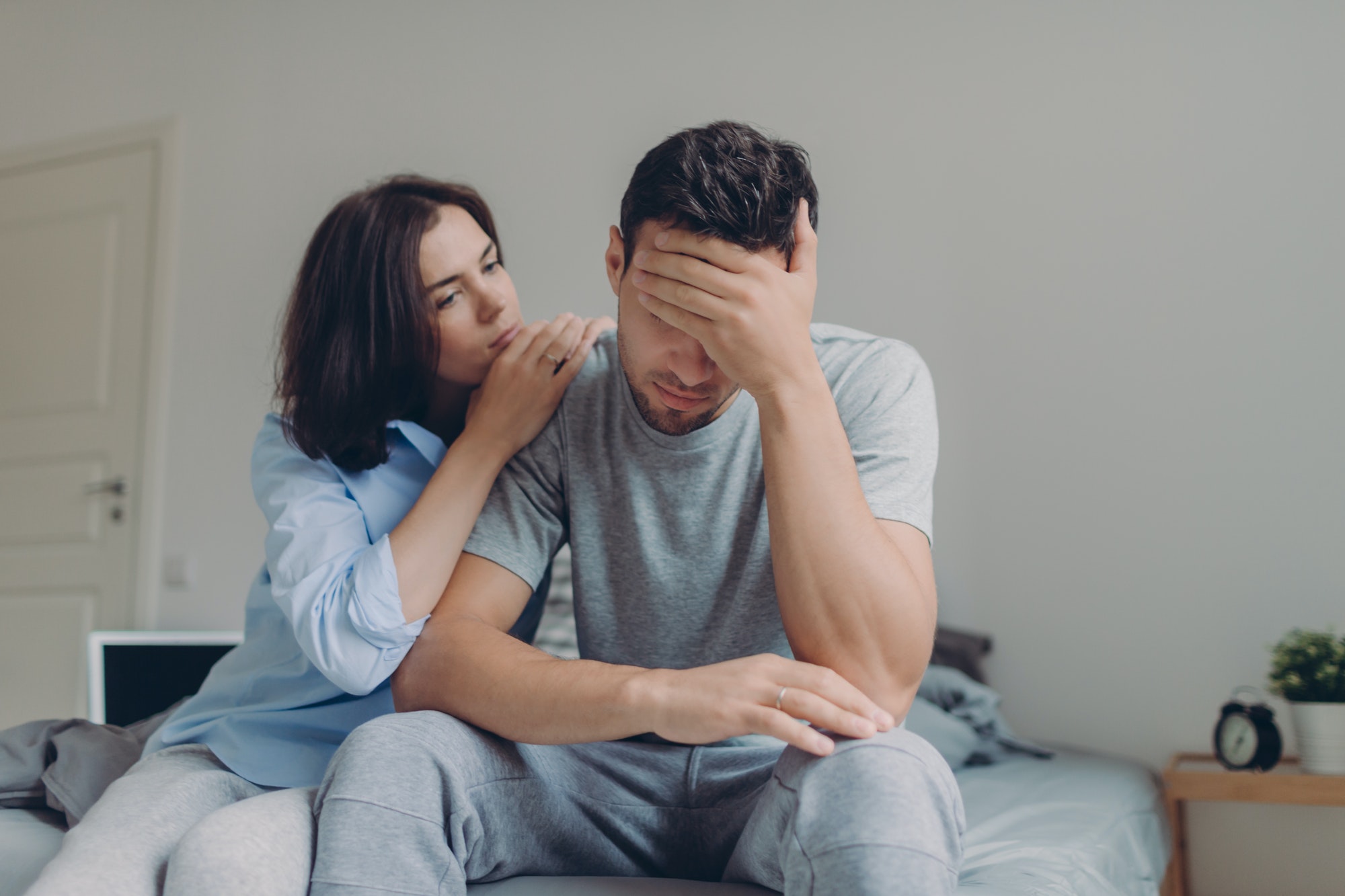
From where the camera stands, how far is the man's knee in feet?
2.13

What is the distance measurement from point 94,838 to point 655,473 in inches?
25.2

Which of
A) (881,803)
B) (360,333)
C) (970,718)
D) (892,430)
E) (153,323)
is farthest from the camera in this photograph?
(153,323)

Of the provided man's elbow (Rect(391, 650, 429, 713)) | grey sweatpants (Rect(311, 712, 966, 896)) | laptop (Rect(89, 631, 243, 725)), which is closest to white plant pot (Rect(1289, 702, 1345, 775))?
grey sweatpants (Rect(311, 712, 966, 896))

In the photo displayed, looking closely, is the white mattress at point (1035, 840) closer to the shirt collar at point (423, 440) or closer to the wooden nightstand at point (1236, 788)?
the wooden nightstand at point (1236, 788)

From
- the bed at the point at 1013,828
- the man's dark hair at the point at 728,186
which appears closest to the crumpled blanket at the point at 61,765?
the bed at the point at 1013,828

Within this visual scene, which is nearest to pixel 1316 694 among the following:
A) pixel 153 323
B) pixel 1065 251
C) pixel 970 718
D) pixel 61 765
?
pixel 970 718

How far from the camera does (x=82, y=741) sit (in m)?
1.28

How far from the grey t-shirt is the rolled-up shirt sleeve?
0.13 meters

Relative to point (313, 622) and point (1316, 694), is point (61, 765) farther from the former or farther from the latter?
point (1316, 694)

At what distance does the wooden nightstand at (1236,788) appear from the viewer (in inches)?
66.4

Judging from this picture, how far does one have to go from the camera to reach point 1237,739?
183 cm

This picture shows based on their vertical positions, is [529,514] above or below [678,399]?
below

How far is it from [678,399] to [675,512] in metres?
0.13

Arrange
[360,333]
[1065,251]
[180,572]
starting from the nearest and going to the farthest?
[360,333] < [1065,251] < [180,572]
